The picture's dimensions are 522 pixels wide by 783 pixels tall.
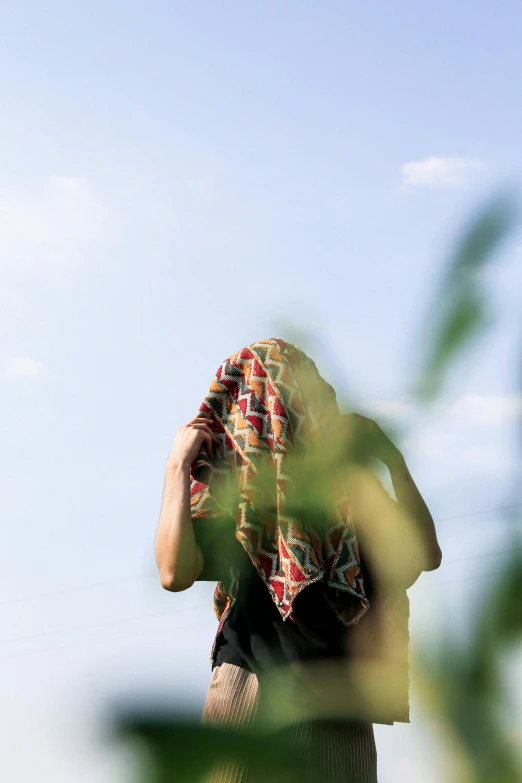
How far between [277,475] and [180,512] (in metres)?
1.18

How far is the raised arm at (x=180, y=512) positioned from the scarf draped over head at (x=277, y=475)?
0.08 feet

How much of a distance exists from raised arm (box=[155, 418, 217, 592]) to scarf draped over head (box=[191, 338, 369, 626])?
0.08 feet

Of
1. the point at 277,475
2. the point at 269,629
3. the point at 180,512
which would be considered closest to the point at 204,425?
the point at 180,512

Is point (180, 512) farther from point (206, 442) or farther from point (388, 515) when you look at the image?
point (388, 515)

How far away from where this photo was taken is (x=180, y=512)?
1.37 meters

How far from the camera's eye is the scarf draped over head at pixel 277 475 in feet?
0.70

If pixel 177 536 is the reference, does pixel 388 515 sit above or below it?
below

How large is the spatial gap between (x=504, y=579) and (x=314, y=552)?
3.46 feet

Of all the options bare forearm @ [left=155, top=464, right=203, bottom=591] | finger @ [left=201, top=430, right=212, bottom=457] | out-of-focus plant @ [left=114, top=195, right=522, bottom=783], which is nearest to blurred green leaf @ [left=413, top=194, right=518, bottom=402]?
out-of-focus plant @ [left=114, top=195, right=522, bottom=783]

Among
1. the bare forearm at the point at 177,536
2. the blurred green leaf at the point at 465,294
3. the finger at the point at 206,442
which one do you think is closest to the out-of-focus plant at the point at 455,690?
the blurred green leaf at the point at 465,294

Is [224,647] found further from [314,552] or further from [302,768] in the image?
[302,768]

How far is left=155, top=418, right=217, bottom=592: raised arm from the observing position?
4.21 ft

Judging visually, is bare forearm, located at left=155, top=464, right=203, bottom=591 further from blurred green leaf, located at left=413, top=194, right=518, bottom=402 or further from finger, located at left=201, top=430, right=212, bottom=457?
blurred green leaf, located at left=413, top=194, right=518, bottom=402

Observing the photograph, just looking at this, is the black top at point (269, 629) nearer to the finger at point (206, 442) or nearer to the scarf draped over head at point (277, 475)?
the scarf draped over head at point (277, 475)
